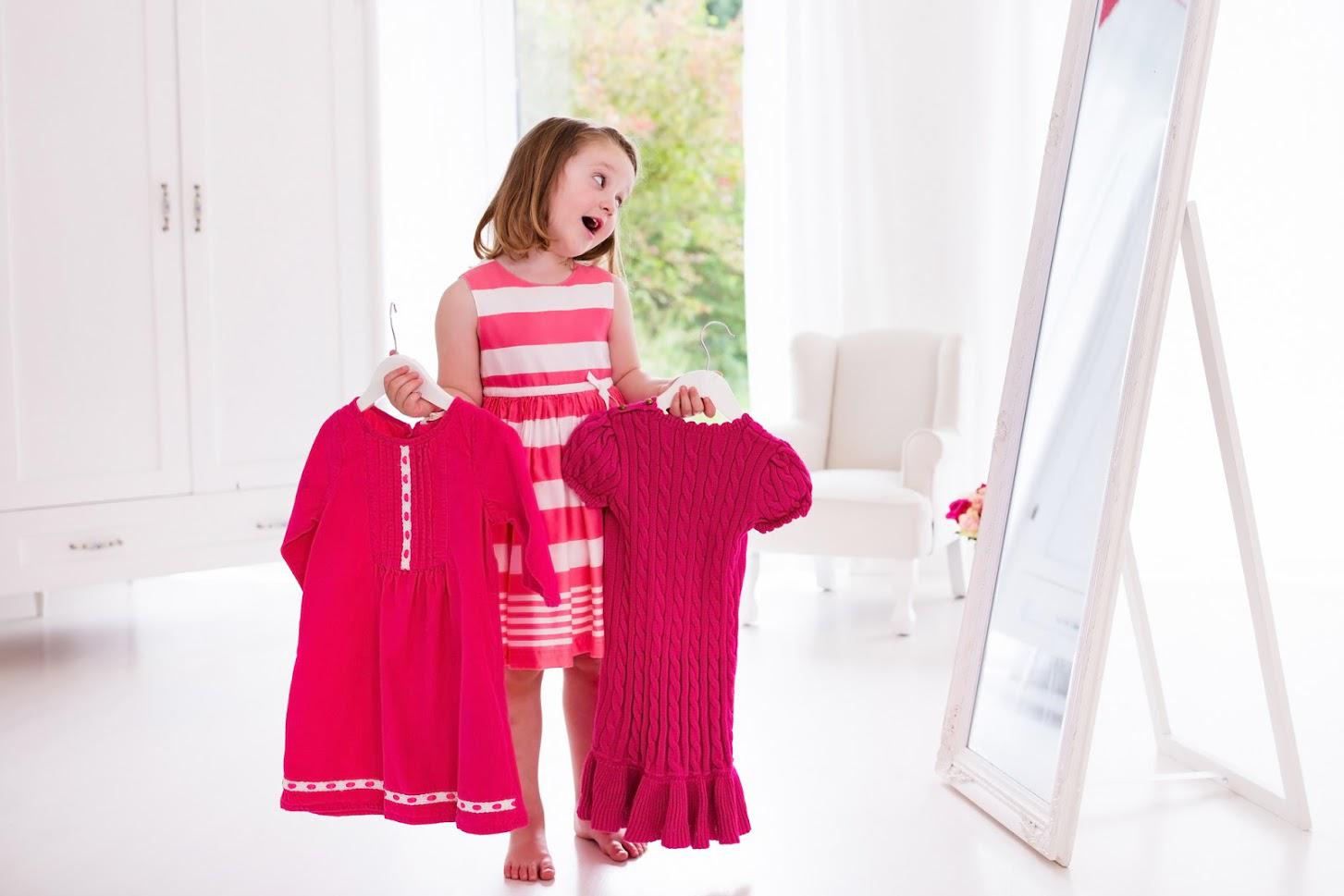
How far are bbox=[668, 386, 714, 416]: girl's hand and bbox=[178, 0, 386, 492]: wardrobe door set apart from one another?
2.09 meters

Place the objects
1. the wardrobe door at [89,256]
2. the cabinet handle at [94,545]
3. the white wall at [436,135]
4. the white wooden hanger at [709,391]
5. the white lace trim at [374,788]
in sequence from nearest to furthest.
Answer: the white lace trim at [374,788] → the white wooden hanger at [709,391] → the wardrobe door at [89,256] → the cabinet handle at [94,545] → the white wall at [436,135]

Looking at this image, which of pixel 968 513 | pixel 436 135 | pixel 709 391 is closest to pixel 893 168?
pixel 968 513

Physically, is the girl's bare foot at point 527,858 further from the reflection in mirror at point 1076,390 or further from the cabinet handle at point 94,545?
the cabinet handle at point 94,545

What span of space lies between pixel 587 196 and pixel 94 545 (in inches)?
81.4

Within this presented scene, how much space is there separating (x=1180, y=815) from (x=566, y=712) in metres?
1.04

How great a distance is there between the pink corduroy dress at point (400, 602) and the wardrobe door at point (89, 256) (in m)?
1.79

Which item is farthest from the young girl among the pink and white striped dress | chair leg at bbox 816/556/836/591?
chair leg at bbox 816/556/836/591

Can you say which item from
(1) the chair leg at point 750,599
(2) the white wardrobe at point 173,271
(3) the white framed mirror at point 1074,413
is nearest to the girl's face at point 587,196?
Answer: (3) the white framed mirror at point 1074,413

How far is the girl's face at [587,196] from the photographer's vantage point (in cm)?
173

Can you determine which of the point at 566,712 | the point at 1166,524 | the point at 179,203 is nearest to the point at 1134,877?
the point at 566,712

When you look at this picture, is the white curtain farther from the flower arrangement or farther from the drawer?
the drawer

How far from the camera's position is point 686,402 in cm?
167

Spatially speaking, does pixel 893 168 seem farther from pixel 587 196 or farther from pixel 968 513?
pixel 587 196

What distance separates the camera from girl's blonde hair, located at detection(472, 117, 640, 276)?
1730mm
